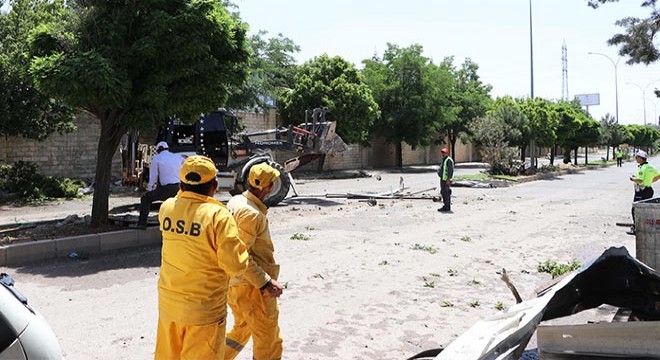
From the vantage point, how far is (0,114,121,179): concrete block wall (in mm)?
20034

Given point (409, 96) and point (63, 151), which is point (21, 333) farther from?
point (409, 96)

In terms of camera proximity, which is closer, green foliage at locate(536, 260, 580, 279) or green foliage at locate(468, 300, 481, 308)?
green foliage at locate(468, 300, 481, 308)

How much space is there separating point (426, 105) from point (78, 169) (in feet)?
74.6

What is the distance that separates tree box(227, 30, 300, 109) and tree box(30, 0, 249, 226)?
49.3 ft

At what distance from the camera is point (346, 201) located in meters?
17.3

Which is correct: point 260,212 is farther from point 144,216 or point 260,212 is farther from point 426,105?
point 426,105

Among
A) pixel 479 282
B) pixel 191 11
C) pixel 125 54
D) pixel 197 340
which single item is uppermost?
pixel 191 11

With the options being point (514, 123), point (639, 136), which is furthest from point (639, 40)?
point (639, 136)

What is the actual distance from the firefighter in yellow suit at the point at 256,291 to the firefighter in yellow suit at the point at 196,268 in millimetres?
452

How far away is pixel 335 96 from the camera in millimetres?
30906

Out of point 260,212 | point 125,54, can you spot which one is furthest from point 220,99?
point 260,212

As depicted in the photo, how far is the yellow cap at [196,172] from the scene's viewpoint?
3303 mm

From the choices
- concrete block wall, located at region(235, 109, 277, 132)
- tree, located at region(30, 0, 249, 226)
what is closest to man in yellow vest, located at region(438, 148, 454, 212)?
tree, located at region(30, 0, 249, 226)

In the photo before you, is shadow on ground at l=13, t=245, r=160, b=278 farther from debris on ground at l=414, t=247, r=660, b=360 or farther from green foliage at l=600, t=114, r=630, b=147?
green foliage at l=600, t=114, r=630, b=147
